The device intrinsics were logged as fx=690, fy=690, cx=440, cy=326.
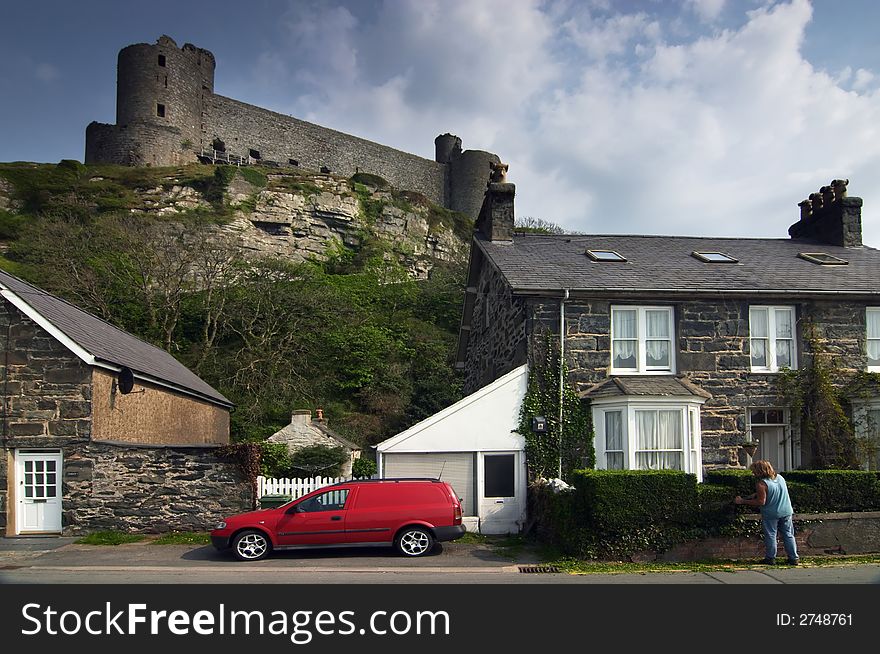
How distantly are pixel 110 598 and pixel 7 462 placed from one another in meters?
8.53

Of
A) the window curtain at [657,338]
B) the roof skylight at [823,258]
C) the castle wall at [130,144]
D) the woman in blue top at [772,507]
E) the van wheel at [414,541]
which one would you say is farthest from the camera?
the castle wall at [130,144]

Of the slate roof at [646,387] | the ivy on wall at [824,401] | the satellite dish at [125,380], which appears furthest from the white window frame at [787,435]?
the satellite dish at [125,380]

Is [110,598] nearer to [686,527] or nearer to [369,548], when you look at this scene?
[369,548]

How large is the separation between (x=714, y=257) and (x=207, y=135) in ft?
167

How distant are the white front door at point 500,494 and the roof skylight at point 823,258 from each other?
10.8m

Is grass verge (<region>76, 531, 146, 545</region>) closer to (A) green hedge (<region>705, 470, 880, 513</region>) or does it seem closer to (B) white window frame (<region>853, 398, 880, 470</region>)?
(A) green hedge (<region>705, 470, 880, 513</region>)

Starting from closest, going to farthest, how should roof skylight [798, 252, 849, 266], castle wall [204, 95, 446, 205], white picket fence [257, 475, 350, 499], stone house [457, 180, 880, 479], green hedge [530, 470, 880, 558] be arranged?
green hedge [530, 470, 880, 558], stone house [457, 180, 880, 479], white picket fence [257, 475, 350, 499], roof skylight [798, 252, 849, 266], castle wall [204, 95, 446, 205]

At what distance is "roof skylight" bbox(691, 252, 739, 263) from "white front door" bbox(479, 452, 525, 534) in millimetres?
8174

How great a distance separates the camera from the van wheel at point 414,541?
12930 millimetres

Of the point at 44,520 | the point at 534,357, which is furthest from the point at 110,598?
the point at 534,357

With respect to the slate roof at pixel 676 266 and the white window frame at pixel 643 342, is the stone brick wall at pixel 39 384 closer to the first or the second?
the slate roof at pixel 676 266

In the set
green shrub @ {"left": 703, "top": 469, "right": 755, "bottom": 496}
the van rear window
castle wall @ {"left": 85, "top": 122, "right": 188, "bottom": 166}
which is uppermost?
castle wall @ {"left": 85, "top": 122, "right": 188, "bottom": 166}

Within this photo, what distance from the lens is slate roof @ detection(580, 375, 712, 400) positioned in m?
15.4

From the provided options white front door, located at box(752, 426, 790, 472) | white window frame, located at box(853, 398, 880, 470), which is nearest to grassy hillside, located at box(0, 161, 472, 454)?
white front door, located at box(752, 426, 790, 472)
